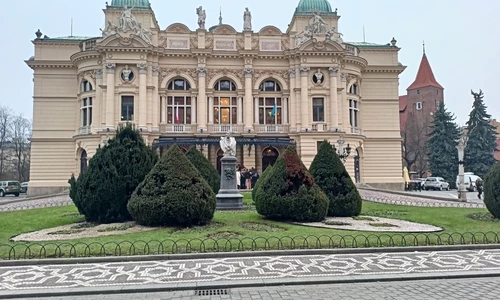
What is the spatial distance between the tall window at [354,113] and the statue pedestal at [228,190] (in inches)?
1003

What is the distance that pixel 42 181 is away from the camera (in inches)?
1563

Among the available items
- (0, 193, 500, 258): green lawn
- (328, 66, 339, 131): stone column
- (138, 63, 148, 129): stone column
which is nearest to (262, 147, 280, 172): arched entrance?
(328, 66, 339, 131): stone column

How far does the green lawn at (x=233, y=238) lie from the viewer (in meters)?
10.7

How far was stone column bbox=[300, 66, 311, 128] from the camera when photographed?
3909 centimetres

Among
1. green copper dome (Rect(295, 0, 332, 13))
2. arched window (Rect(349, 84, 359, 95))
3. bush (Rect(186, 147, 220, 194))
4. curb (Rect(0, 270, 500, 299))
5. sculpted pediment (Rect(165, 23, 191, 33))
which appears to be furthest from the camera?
green copper dome (Rect(295, 0, 332, 13))

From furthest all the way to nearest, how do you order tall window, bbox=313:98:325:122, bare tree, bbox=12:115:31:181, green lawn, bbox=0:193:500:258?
bare tree, bbox=12:115:31:181 → tall window, bbox=313:98:325:122 → green lawn, bbox=0:193:500:258

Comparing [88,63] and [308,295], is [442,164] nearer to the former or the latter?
[88,63]

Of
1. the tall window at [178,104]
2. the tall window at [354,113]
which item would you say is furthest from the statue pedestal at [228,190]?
the tall window at [354,113]

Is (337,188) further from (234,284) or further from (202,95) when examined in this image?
(202,95)

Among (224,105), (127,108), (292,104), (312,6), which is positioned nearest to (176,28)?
(224,105)

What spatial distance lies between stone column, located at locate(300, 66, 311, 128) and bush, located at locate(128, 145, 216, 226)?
25.8 metres

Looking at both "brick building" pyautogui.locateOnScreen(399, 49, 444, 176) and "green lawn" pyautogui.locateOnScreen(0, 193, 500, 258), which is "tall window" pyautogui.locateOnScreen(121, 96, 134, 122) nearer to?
"green lawn" pyautogui.locateOnScreen(0, 193, 500, 258)

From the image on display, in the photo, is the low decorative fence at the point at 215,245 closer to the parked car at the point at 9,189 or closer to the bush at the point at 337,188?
the bush at the point at 337,188

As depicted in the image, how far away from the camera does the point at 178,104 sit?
4022 centimetres
